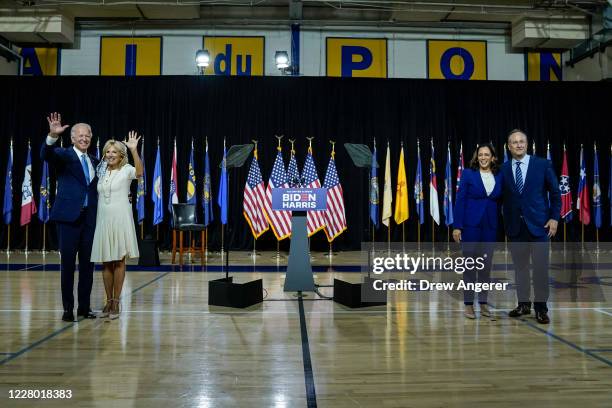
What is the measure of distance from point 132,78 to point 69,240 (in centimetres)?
726

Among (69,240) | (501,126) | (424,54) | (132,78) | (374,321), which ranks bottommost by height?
(374,321)

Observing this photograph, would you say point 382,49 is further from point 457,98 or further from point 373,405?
point 373,405

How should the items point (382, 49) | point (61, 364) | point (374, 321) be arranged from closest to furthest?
1. point (61, 364)
2. point (374, 321)
3. point (382, 49)

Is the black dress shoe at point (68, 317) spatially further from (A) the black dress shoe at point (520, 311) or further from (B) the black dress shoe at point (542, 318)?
(B) the black dress shoe at point (542, 318)

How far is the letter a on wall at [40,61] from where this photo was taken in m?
10.1

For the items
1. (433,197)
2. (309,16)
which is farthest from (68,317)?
(309,16)

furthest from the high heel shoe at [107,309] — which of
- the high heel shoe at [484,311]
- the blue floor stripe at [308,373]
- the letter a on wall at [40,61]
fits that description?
the letter a on wall at [40,61]

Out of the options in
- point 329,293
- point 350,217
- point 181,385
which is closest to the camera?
point 181,385

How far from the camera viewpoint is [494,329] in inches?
128

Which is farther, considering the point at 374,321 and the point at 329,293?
the point at 329,293

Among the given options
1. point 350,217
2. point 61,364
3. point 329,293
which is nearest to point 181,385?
point 61,364

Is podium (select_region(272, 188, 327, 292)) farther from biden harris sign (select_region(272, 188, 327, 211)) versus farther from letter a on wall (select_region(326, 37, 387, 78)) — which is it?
letter a on wall (select_region(326, 37, 387, 78))

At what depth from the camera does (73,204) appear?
329 cm

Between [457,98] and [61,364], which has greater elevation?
[457,98]
